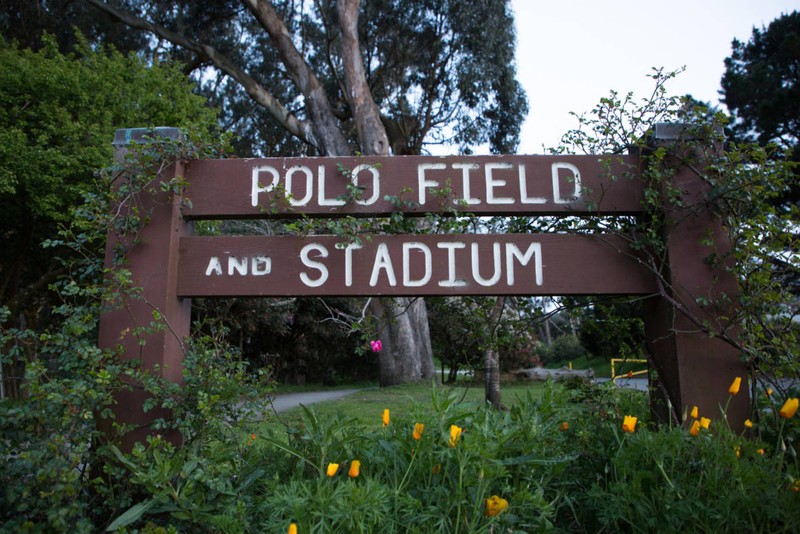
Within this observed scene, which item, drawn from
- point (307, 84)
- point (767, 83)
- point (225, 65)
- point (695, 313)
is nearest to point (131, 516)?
point (695, 313)

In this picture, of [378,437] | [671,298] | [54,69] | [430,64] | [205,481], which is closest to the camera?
[205,481]

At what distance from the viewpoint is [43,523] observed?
2.31 m

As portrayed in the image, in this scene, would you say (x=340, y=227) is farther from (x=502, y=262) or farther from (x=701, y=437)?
(x=701, y=437)

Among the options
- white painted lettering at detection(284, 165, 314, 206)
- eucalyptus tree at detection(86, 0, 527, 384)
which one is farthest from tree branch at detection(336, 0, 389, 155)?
white painted lettering at detection(284, 165, 314, 206)

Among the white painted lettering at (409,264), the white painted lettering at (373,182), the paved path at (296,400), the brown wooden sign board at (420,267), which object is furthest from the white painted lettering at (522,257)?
the paved path at (296,400)

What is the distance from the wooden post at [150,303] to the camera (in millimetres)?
2949

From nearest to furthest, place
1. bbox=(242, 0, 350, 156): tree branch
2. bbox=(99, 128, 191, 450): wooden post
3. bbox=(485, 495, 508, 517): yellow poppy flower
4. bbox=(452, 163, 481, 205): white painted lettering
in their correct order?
bbox=(485, 495, 508, 517): yellow poppy flower, bbox=(99, 128, 191, 450): wooden post, bbox=(452, 163, 481, 205): white painted lettering, bbox=(242, 0, 350, 156): tree branch

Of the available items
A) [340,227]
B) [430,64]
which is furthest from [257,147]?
[340,227]

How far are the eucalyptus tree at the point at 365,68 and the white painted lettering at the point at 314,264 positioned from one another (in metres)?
11.5

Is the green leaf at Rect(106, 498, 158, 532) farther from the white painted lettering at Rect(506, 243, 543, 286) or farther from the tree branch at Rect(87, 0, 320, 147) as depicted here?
the tree branch at Rect(87, 0, 320, 147)

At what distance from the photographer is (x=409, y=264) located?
3.22 m

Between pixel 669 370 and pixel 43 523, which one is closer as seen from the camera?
pixel 43 523

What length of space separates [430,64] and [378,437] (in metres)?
17.1

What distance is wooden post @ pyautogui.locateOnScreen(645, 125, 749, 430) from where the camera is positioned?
295cm
